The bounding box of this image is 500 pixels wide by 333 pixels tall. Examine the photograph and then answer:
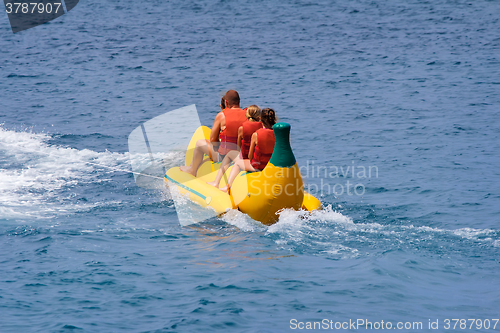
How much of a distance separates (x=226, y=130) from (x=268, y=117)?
3.12 ft

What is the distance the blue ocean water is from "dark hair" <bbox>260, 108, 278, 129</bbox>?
3.78ft

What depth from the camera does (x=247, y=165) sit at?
6711 millimetres

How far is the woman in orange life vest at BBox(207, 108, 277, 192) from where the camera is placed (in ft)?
21.0

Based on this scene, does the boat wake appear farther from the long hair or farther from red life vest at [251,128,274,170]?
the long hair

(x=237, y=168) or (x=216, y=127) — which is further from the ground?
(x=216, y=127)

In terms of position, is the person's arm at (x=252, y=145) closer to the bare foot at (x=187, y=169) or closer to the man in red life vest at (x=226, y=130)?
the man in red life vest at (x=226, y=130)

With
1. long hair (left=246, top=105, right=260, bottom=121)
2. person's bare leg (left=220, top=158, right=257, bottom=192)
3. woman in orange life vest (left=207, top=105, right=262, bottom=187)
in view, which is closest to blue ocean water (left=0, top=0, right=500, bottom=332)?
person's bare leg (left=220, top=158, right=257, bottom=192)

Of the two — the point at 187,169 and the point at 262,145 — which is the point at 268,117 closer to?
the point at 262,145

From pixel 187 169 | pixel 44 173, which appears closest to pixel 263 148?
pixel 187 169

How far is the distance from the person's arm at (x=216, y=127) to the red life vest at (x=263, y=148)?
0.86m

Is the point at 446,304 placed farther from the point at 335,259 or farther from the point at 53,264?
the point at 53,264

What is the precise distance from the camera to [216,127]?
7.23m

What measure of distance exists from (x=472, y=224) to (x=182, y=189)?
399cm

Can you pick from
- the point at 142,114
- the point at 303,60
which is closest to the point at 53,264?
the point at 142,114
